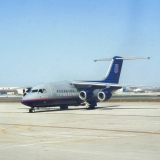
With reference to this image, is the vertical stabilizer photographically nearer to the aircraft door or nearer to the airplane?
the airplane

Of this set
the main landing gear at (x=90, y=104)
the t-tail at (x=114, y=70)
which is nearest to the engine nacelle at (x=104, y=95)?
the main landing gear at (x=90, y=104)

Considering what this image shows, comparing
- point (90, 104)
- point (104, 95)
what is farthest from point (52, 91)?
point (104, 95)

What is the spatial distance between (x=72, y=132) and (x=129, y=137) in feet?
12.7

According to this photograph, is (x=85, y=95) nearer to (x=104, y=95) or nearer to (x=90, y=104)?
(x=90, y=104)

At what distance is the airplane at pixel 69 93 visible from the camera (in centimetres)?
4330

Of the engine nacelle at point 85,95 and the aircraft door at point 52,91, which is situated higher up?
the aircraft door at point 52,91

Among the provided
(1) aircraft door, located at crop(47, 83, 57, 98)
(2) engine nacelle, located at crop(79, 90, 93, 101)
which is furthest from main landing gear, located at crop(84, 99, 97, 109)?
(1) aircraft door, located at crop(47, 83, 57, 98)

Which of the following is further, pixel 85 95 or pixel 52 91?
pixel 85 95

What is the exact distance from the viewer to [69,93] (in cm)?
4722

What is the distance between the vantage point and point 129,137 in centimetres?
1894

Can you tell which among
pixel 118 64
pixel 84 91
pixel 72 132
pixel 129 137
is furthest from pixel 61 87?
pixel 129 137

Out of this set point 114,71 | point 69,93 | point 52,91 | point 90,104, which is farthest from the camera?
point 114,71

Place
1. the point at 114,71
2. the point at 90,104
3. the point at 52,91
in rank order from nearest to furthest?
the point at 52,91 → the point at 90,104 → the point at 114,71

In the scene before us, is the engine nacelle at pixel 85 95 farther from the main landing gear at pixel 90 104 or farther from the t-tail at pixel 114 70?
the t-tail at pixel 114 70
